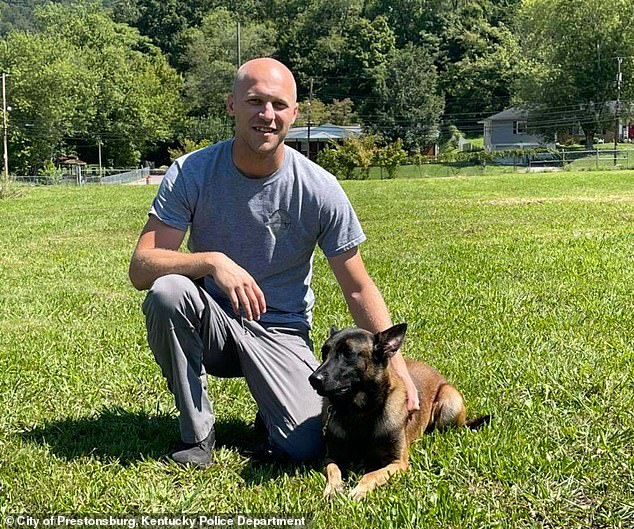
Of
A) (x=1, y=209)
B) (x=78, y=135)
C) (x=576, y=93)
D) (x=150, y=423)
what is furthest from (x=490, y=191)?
(x=78, y=135)

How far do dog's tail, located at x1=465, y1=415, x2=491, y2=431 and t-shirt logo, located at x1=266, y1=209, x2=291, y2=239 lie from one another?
1383mm

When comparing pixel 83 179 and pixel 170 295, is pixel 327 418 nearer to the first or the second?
pixel 170 295

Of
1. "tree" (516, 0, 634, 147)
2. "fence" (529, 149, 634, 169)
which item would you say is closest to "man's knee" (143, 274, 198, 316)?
"fence" (529, 149, 634, 169)

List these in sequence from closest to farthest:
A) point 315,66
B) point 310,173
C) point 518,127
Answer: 1. point 310,173
2. point 518,127
3. point 315,66

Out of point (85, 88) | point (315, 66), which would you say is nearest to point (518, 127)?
point (315, 66)

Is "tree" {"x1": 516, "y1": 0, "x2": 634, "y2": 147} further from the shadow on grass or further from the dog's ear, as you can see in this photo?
the dog's ear

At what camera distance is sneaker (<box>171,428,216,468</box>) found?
11.5 ft

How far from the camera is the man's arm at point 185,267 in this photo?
321 cm

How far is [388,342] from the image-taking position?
3.27m

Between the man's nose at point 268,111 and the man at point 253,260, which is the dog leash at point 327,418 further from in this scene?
the man's nose at point 268,111

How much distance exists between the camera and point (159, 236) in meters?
3.55

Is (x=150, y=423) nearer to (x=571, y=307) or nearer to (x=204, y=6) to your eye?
(x=571, y=307)

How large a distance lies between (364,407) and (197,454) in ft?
2.68

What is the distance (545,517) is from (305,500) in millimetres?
947
